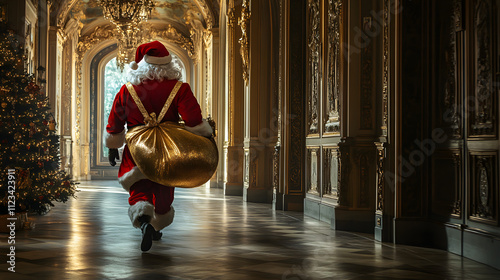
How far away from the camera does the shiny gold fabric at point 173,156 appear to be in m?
4.91

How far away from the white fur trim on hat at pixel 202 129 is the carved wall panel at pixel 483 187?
2220 mm

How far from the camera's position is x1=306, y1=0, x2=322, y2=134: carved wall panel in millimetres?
8312

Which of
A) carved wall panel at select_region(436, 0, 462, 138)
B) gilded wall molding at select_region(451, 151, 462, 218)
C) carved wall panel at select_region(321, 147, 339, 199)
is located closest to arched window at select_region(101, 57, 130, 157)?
carved wall panel at select_region(321, 147, 339, 199)

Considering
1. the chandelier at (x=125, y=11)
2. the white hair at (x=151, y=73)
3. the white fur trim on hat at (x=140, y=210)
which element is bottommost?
the white fur trim on hat at (x=140, y=210)

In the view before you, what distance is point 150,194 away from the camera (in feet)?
17.6

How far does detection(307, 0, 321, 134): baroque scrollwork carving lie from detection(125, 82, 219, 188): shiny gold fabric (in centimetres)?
354

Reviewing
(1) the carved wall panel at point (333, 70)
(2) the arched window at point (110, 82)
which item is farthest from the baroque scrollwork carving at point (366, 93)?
(2) the arched window at point (110, 82)

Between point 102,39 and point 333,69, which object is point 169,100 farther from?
point 102,39

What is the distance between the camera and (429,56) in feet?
18.8

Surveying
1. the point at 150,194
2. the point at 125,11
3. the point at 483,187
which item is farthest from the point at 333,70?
the point at 125,11

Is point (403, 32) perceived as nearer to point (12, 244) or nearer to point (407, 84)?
point (407, 84)

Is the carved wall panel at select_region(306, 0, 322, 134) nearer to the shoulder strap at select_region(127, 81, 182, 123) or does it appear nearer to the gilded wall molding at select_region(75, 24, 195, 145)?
the shoulder strap at select_region(127, 81, 182, 123)

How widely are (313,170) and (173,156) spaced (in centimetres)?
400

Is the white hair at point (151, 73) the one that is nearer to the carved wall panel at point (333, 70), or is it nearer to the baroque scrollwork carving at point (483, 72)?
the carved wall panel at point (333, 70)
